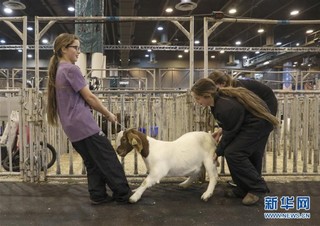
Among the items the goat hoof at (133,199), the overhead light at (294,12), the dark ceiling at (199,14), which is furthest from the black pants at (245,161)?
the overhead light at (294,12)

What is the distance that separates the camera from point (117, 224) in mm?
2391

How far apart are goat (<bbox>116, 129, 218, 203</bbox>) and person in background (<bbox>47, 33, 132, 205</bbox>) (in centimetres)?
16

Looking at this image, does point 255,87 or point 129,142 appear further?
point 255,87

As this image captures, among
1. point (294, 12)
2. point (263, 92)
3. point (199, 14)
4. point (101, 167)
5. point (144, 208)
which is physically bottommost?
point (144, 208)

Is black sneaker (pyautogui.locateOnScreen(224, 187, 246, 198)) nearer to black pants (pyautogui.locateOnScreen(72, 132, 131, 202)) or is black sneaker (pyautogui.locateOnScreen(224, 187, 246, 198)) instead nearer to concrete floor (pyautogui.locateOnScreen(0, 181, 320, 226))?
concrete floor (pyautogui.locateOnScreen(0, 181, 320, 226))

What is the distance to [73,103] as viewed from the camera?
265 cm

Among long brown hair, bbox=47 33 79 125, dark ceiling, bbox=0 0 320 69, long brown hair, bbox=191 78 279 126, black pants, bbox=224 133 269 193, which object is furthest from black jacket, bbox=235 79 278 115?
dark ceiling, bbox=0 0 320 69

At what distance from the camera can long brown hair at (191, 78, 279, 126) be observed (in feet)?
8.85

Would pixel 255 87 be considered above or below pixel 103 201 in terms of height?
above

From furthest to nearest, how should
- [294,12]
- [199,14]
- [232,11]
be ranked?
[294,12], [232,11], [199,14]

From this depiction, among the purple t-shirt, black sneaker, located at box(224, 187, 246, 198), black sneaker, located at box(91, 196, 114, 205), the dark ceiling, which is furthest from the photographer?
the dark ceiling

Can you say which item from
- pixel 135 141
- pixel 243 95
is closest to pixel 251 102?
pixel 243 95

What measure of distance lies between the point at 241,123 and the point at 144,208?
1.13m

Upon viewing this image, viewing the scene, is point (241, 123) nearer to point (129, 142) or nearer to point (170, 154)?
point (170, 154)
